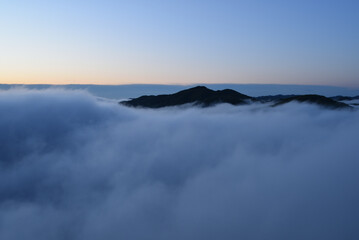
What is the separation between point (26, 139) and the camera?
17262cm

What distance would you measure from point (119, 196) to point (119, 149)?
4779 centimetres

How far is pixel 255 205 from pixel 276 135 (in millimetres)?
66801

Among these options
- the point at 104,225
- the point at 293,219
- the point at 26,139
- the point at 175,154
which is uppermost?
the point at 26,139

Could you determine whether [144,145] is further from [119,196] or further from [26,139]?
[26,139]

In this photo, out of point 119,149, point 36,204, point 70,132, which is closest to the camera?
point 36,204

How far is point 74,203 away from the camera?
145500 mm

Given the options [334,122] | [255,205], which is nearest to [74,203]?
[255,205]

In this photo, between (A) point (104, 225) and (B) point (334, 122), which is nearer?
(A) point (104, 225)

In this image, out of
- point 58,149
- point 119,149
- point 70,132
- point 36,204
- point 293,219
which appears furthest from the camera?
point 119,149

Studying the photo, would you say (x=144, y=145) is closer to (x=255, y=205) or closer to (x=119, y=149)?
(x=119, y=149)

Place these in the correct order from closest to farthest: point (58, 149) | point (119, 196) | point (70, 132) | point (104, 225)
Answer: point (104, 225)
point (119, 196)
point (58, 149)
point (70, 132)

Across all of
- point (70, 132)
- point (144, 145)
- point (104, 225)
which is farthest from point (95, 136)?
point (104, 225)

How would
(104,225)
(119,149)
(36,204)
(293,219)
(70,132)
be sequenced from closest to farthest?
(293,219)
(104,225)
(36,204)
(70,132)
(119,149)

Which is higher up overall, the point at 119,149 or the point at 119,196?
the point at 119,149
